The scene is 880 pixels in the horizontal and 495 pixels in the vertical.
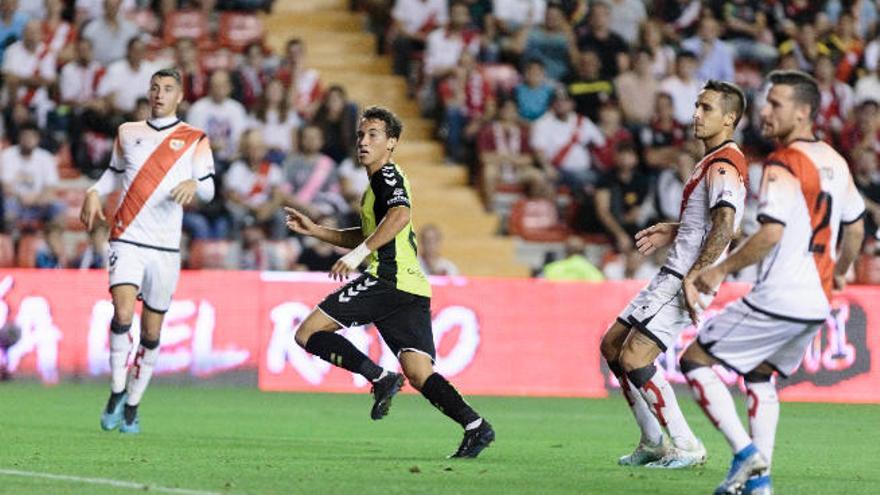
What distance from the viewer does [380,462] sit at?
10883 mm

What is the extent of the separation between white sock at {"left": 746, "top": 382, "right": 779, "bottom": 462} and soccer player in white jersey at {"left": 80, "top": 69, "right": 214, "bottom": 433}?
528 cm

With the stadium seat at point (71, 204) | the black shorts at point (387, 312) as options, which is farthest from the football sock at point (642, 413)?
the stadium seat at point (71, 204)

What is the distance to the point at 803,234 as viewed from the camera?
28.5 ft

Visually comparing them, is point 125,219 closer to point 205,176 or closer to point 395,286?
A: point 205,176

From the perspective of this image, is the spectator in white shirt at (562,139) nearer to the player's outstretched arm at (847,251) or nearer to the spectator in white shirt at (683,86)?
the spectator in white shirt at (683,86)

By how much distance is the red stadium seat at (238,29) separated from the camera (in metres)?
23.3

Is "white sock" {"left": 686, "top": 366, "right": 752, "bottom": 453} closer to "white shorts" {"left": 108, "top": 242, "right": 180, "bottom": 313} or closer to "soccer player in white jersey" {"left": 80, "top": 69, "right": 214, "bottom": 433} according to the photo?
"soccer player in white jersey" {"left": 80, "top": 69, "right": 214, "bottom": 433}

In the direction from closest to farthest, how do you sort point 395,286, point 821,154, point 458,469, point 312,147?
point 821,154 < point 458,469 < point 395,286 < point 312,147

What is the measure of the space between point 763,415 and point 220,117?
1328 cm

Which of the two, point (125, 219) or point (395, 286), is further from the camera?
point (125, 219)

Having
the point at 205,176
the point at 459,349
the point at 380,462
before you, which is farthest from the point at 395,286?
the point at 459,349

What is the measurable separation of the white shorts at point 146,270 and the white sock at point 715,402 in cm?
523

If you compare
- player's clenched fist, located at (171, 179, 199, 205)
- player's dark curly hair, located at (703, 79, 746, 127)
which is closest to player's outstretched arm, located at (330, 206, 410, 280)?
player's dark curly hair, located at (703, 79, 746, 127)

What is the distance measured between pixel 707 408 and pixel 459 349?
9552 mm
